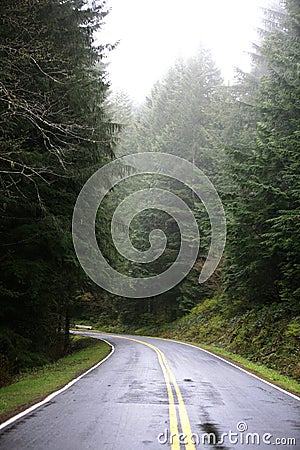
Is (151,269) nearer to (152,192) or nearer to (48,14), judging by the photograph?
(152,192)

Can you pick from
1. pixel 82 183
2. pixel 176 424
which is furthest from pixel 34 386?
pixel 82 183

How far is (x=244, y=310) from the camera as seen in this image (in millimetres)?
26344

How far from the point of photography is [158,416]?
8141 millimetres

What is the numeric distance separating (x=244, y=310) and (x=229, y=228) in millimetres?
6851

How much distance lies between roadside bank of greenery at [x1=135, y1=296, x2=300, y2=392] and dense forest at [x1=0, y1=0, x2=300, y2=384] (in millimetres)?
93

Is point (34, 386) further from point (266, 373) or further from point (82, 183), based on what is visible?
point (266, 373)

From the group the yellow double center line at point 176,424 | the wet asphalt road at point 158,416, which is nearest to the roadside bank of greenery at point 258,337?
the wet asphalt road at point 158,416

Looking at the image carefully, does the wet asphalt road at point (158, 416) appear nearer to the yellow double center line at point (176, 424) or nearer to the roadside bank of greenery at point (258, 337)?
the yellow double center line at point (176, 424)

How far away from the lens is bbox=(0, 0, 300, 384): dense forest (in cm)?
1240

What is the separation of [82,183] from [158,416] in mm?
10035

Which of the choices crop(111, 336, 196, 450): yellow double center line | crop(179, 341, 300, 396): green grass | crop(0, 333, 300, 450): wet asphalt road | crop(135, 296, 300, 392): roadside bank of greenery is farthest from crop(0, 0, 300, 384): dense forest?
crop(111, 336, 196, 450): yellow double center line

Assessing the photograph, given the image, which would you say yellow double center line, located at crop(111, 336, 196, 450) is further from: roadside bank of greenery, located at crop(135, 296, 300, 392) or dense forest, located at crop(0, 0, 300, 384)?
dense forest, located at crop(0, 0, 300, 384)

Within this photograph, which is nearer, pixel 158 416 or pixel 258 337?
pixel 158 416

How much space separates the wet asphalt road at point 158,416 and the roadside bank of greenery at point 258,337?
3114 millimetres
